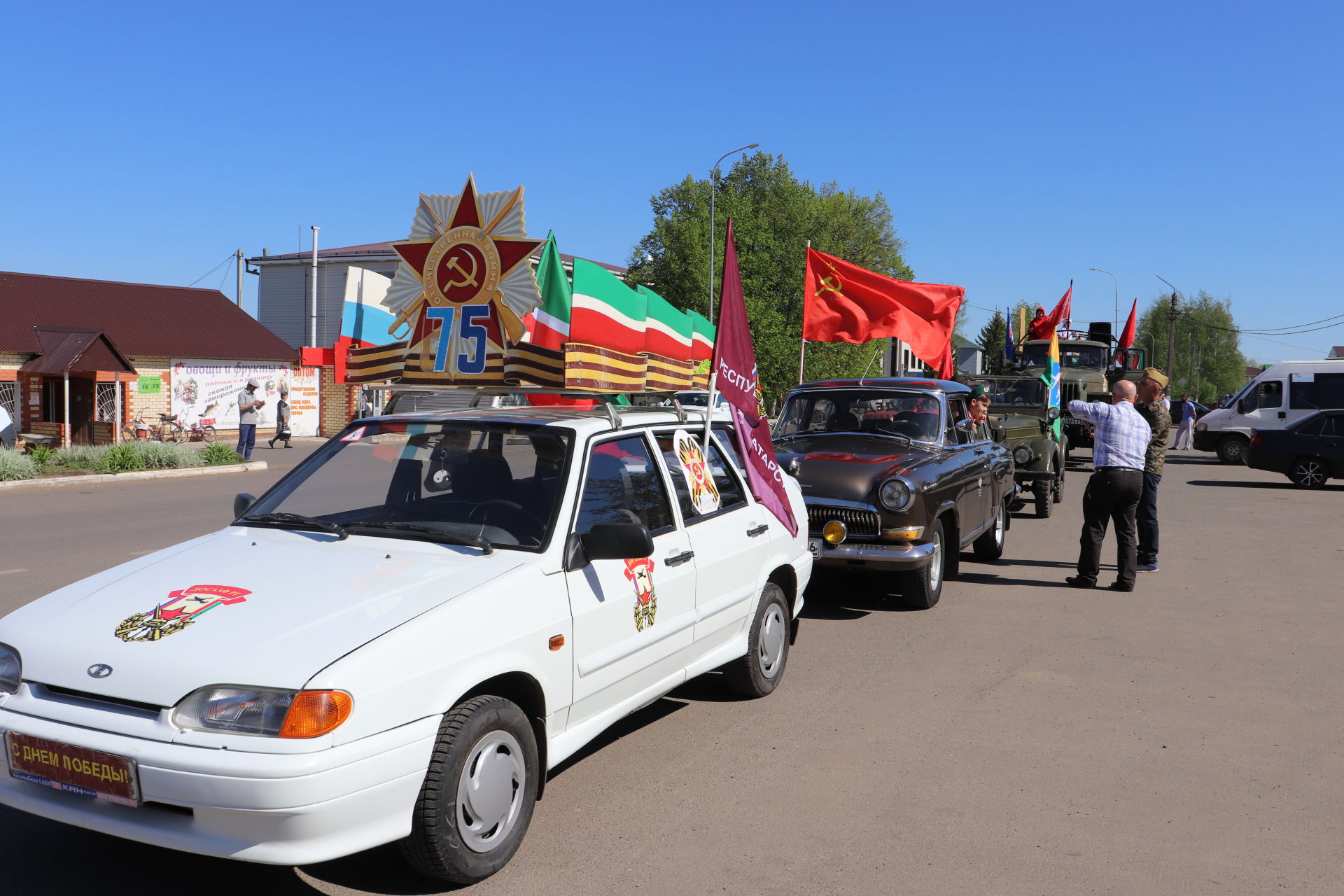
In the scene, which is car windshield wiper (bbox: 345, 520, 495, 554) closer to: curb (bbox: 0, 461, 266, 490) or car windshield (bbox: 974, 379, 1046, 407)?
car windshield (bbox: 974, 379, 1046, 407)

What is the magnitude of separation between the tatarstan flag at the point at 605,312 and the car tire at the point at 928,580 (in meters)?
3.41

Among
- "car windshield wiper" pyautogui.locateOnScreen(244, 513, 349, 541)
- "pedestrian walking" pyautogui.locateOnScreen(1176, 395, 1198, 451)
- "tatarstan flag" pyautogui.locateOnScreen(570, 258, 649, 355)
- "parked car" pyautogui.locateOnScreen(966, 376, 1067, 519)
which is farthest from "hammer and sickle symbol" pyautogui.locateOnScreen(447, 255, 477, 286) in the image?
"pedestrian walking" pyautogui.locateOnScreen(1176, 395, 1198, 451)

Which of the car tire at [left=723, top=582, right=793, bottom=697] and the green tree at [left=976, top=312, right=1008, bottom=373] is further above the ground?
the green tree at [left=976, top=312, right=1008, bottom=373]

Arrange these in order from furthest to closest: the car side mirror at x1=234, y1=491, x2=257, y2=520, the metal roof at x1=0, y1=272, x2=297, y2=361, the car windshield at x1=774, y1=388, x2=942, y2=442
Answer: the metal roof at x1=0, y1=272, x2=297, y2=361
the car windshield at x1=774, y1=388, x2=942, y2=442
the car side mirror at x1=234, y1=491, x2=257, y2=520

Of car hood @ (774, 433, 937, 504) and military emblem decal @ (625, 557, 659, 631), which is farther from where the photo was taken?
car hood @ (774, 433, 937, 504)

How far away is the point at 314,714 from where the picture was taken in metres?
3.14

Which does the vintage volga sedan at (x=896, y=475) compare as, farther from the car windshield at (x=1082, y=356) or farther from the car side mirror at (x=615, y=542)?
the car windshield at (x=1082, y=356)

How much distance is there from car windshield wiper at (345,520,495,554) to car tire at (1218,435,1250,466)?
27604 mm

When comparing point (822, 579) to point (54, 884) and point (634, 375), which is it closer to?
point (634, 375)

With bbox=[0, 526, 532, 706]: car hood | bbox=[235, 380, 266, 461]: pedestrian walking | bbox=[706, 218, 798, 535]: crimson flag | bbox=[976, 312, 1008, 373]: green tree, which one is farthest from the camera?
bbox=[976, 312, 1008, 373]: green tree

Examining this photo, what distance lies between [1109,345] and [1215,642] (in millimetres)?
23563

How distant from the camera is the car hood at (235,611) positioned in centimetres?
323

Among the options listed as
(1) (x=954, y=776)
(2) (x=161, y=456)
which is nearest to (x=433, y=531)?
(1) (x=954, y=776)

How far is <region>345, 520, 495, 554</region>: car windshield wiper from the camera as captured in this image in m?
4.12
